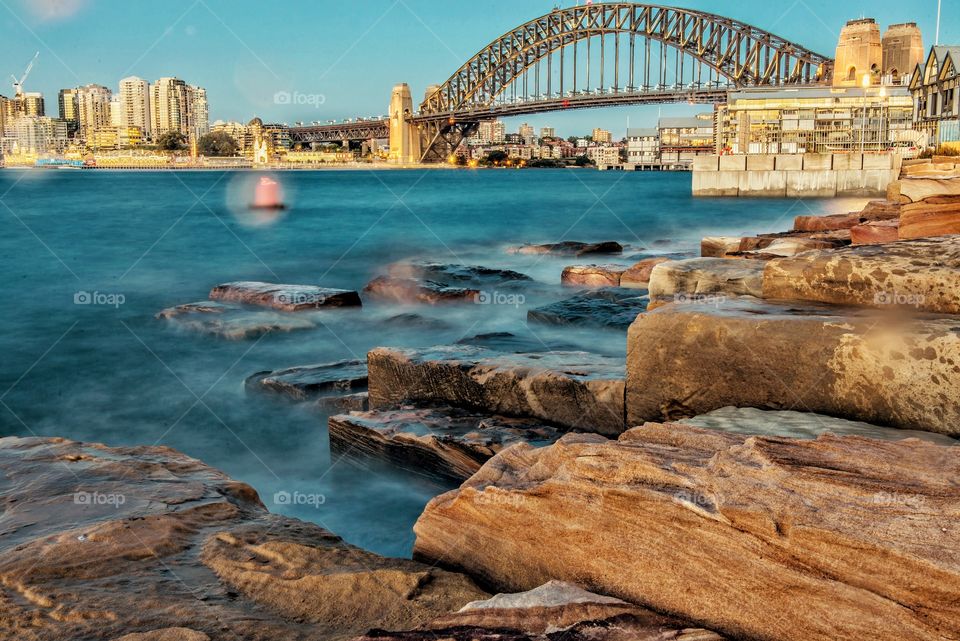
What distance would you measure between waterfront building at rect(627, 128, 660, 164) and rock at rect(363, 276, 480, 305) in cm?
9004

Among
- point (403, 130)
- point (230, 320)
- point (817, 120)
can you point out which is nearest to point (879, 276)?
point (230, 320)

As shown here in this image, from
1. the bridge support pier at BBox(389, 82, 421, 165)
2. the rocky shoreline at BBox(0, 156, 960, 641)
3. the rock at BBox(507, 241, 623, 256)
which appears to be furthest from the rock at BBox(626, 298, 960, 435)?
the bridge support pier at BBox(389, 82, 421, 165)

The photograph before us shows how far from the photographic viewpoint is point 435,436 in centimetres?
275

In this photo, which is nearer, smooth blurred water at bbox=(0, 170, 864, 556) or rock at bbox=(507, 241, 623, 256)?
smooth blurred water at bbox=(0, 170, 864, 556)

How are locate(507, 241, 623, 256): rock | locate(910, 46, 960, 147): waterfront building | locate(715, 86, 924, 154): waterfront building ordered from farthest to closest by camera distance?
locate(910, 46, 960, 147): waterfront building < locate(715, 86, 924, 154): waterfront building < locate(507, 241, 623, 256): rock

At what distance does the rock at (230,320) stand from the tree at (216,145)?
84077 mm

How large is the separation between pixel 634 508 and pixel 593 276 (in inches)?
271

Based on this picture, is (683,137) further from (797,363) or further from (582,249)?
(797,363)

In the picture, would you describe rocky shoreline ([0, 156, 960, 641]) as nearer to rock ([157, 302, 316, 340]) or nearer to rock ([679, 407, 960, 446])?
rock ([679, 407, 960, 446])

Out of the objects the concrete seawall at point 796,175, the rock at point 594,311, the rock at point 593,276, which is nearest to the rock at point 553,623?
the rock at point 594,311

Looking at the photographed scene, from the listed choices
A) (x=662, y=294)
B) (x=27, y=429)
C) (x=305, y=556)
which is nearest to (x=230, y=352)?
(x=27, y=429)

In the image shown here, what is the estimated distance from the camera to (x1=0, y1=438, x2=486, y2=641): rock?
1.45 m

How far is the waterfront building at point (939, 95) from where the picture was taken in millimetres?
40222

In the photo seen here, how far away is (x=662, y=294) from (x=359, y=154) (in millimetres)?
82199
